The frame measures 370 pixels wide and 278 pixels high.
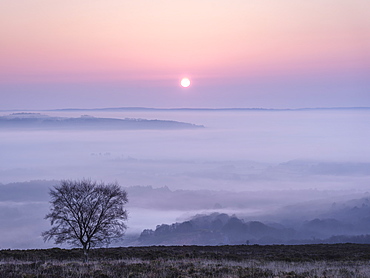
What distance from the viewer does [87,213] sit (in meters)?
30.6

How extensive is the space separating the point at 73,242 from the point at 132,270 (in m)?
12.8

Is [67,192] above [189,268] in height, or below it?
above

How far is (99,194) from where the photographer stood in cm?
3106

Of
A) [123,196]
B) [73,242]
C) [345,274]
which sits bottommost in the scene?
[345,274]

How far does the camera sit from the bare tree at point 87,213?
3056 cm

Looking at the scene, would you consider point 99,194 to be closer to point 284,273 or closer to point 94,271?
point 94,271

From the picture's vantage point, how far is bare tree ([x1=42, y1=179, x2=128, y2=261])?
3056 cm

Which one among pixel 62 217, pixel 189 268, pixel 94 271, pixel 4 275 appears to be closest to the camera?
pixel 4 275

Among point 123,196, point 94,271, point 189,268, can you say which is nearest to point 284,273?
point 189,268

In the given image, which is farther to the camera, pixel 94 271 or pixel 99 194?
pixel 99 194

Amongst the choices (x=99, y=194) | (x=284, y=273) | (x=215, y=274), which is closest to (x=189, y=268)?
(x=215, y=274)

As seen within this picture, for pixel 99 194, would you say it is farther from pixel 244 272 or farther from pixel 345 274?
pixel 345 274

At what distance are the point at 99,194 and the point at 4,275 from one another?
13.3 metres

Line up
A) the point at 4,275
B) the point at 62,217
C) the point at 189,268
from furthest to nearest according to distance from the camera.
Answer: the point at 62,217 → the point at 189,268 → the point at 4,275
